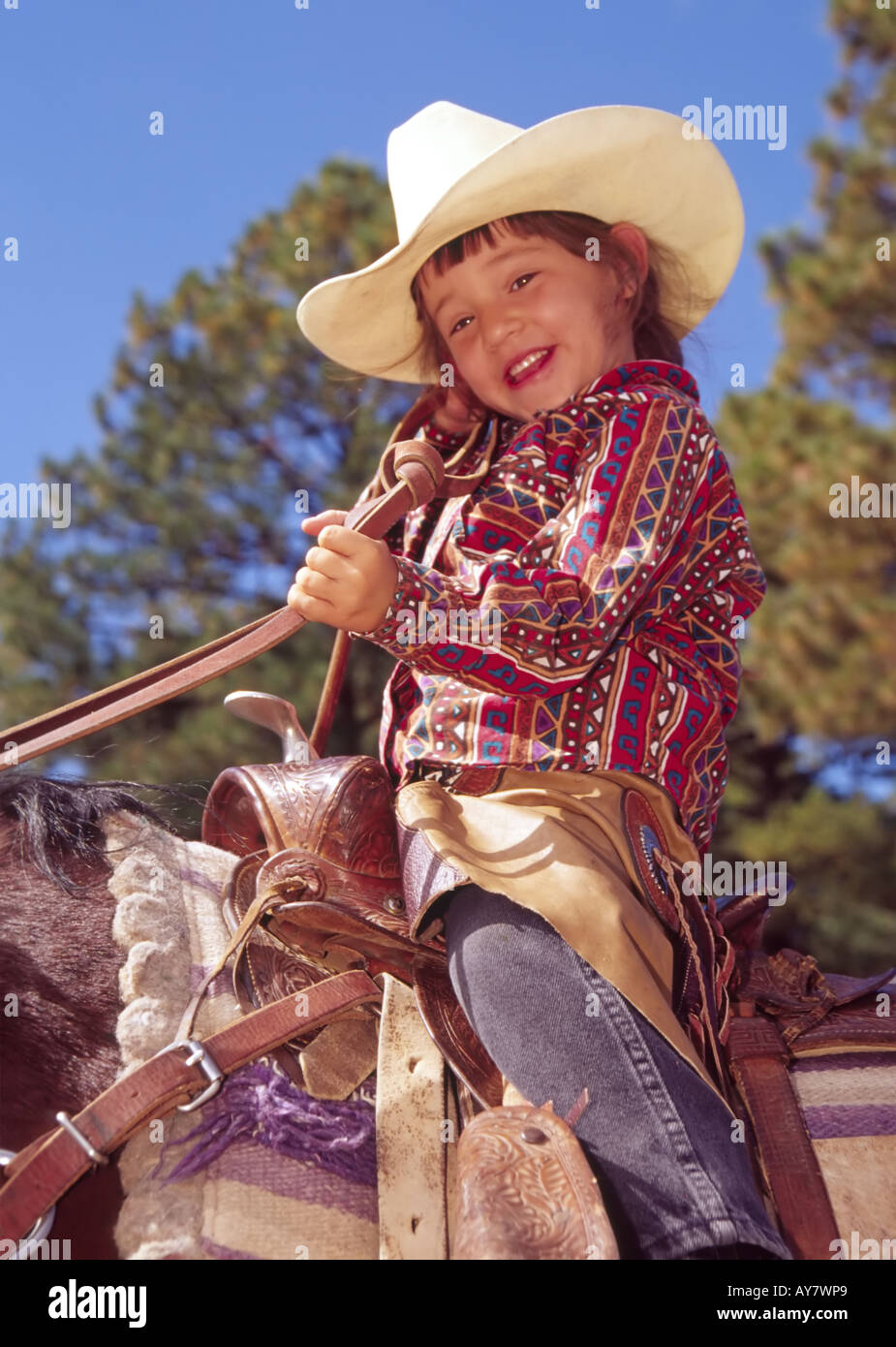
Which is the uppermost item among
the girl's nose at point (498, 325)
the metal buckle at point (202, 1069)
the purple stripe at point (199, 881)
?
the girl's nose at point (498, 325)

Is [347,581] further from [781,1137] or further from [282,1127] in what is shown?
[781,1137]

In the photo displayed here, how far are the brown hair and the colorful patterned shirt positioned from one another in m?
0.36

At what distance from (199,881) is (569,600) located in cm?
87

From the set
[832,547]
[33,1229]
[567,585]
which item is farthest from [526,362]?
[832,547]

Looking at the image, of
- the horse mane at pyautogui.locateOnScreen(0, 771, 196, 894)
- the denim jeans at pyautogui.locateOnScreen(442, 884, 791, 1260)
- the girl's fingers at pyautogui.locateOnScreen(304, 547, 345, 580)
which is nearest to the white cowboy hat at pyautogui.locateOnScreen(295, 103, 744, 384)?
the girl's fingers at pyautogui.locateOnScreen(304, 547, 345, 580)

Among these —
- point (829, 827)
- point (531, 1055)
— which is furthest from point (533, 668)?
point (829, 827)

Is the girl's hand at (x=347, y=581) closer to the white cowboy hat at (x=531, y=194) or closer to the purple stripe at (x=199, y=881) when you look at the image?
the purple stripe at (x=199, y=881)

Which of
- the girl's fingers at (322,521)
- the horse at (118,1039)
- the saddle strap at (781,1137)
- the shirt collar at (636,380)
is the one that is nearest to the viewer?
the horse at (118,1039)

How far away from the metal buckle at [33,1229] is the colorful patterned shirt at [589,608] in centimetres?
96

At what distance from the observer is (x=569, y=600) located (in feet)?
7.63

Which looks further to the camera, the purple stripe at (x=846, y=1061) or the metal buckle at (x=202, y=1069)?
the purple stripe at (x=846, y=1061)

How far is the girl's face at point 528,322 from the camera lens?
9.02 feet

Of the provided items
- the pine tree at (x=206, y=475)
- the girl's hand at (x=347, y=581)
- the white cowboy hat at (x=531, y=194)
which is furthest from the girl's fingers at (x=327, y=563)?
the pine tree at (x=206, y=475)

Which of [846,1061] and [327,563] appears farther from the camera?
[846,1061]
